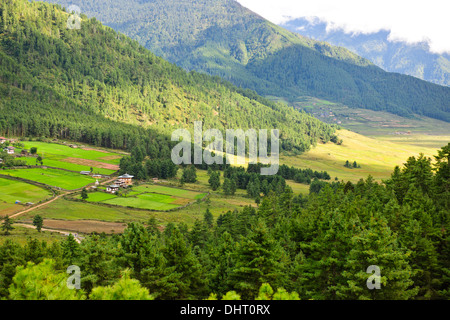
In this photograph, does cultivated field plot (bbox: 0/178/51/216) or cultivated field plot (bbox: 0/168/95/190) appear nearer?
cultivated field plot (bbox: 0/178/51/216)

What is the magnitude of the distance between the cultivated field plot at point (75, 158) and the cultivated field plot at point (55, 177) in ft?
23.8

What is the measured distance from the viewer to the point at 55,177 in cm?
13712

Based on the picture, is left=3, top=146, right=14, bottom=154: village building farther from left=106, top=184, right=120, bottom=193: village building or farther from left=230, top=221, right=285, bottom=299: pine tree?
left=230, top=221, right=285, bottom=299: pine tree

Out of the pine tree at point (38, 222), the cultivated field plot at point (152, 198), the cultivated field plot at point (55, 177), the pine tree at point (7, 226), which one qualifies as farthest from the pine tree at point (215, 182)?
the pine tree at point (7, 226)

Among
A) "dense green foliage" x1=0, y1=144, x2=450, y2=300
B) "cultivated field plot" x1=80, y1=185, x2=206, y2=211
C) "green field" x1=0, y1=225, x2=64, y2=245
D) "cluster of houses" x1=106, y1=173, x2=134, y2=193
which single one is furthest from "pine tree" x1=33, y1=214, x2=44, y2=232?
"cluster of houses" x1=106, y1=173, x2=134, y2=193

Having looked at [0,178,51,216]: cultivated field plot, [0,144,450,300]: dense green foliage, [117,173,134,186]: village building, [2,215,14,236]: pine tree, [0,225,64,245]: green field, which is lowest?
[0,225,64,245]: green field

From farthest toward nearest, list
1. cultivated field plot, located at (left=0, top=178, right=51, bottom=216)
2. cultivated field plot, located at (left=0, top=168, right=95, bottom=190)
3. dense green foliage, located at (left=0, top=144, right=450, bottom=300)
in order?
1. cultivated field plot, located at (left=0, top=168, right=95, bottom=190)
2. cultivated field plot, located at (left=0, top=178, right=51, bottom=216)
3. dense green foliage, located at (left=0, top=144, right=450, bottom=300)

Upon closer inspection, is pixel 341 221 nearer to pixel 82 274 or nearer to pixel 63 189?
pixel 82 274

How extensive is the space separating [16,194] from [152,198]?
41127 millimetres

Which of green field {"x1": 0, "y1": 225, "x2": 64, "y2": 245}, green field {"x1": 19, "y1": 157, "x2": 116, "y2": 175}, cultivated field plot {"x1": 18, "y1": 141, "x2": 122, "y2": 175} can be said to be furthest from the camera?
cultivated field plot {"x1": 18, "y1": 141, "x2": 122, "y2": 175}

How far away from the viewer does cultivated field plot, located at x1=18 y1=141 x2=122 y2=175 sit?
15412cm

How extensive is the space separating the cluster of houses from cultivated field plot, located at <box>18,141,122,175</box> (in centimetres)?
947

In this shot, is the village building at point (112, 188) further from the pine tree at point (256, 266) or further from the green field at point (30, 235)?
the pine tree at point (256, 266)
